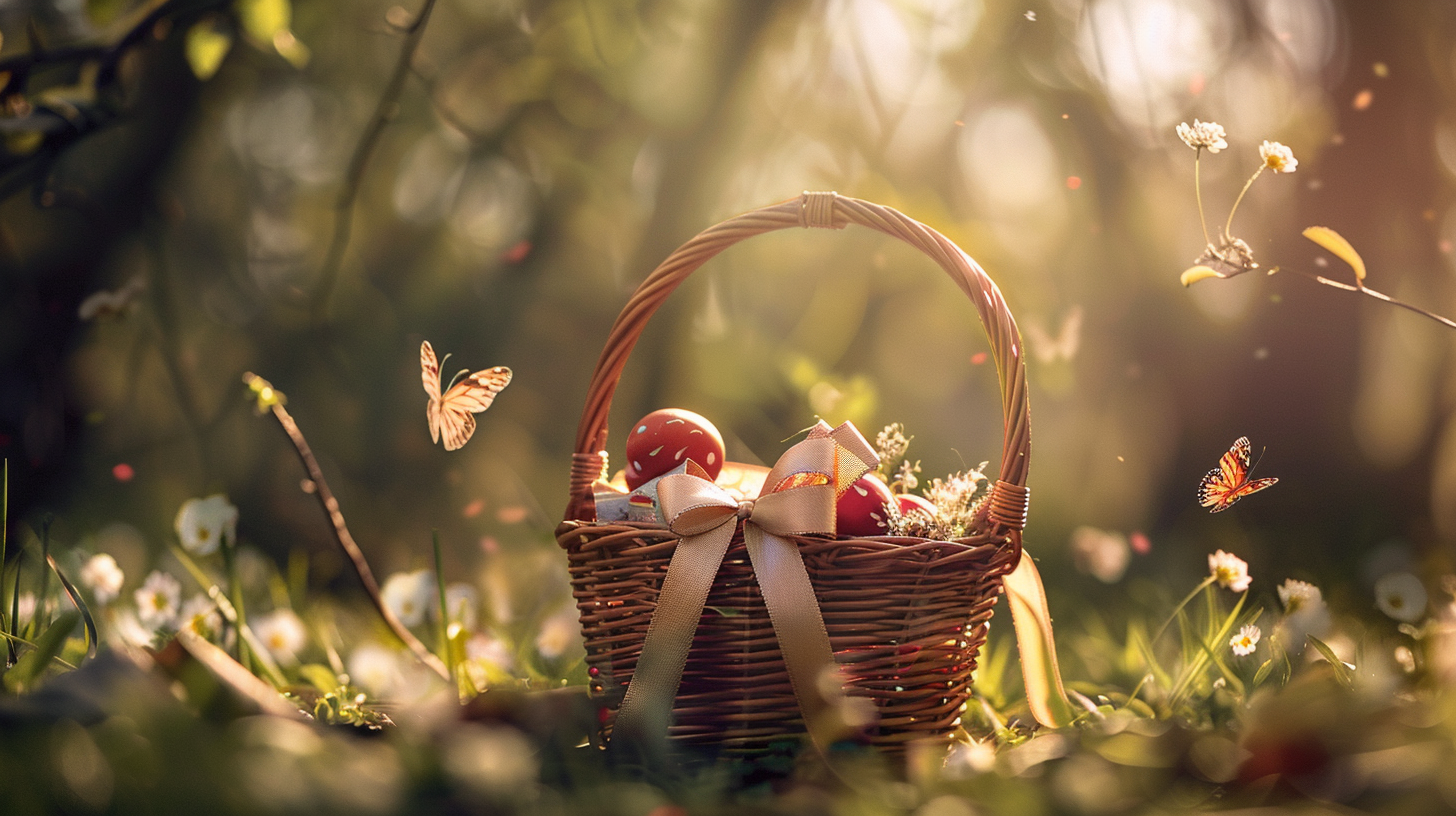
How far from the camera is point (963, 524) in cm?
137

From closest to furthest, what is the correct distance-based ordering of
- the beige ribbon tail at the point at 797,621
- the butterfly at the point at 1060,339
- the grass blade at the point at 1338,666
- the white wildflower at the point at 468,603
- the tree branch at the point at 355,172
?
the beige ribbon tail at the point at 797,621, the grass blade at the point at 1338,666, the white wildflower at the point at 468,603, the butterfly at the point at 1060,339, the tree branch at the point at 355,172

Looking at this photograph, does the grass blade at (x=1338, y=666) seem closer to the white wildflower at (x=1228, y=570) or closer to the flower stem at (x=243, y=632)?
the white wildflower at (x=1228, y=570)

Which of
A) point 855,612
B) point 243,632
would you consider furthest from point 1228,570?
point 243,632

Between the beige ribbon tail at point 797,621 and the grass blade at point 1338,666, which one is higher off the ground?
the grass blade at point 1338,666

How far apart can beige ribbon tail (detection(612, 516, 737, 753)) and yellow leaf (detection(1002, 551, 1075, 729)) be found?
47 centimetres

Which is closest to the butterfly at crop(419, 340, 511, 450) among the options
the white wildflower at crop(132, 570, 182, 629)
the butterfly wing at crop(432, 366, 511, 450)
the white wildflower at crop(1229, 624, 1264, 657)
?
the butterfly wing at crop(432, 366, 511, 450)

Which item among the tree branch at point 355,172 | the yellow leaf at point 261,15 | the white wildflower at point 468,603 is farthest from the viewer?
the tree branch at point 355,172

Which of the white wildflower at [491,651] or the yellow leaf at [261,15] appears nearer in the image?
the yellow leaf at [261,15]

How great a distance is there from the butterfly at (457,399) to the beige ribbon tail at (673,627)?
0.48 metres

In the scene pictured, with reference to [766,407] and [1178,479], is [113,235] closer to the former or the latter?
[766,407]

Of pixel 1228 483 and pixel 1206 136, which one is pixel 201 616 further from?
pixel 1206 136

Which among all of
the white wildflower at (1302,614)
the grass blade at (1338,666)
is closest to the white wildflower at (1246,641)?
the white wildflower at (1302,614)

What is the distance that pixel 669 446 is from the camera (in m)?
1.45

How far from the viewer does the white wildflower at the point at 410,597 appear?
2.14 meters
